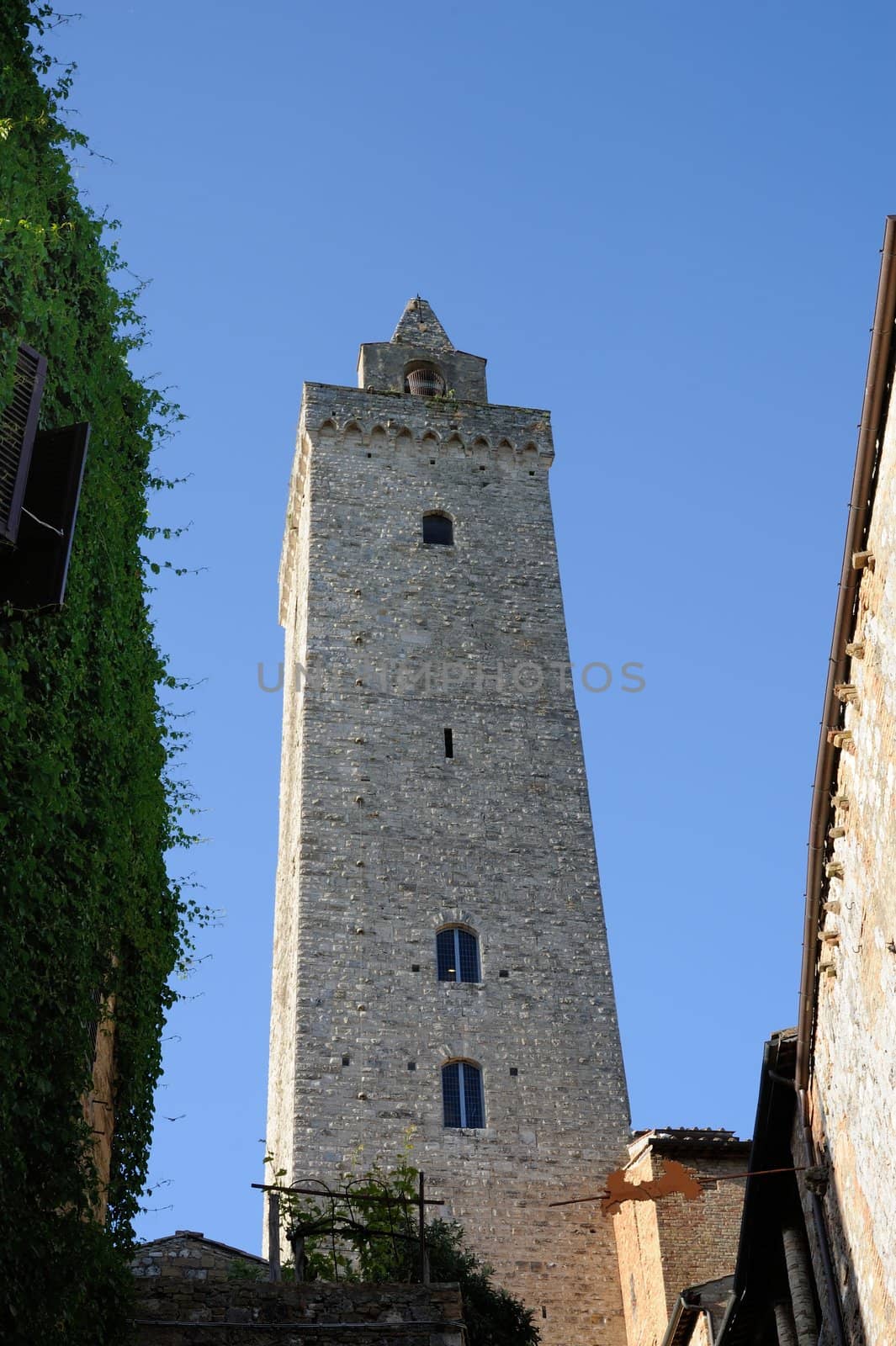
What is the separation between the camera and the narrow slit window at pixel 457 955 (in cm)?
2166

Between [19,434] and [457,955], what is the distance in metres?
12.8

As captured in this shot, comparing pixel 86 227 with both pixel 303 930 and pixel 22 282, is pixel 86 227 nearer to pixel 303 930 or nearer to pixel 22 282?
pixel 22 282

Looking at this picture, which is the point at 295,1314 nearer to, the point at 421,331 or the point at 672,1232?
the point at 672,1232

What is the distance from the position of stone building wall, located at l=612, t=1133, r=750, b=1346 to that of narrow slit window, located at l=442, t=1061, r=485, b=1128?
2095 millimetres

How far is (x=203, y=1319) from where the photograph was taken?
11031 millimetres

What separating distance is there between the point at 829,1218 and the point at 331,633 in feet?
47.9

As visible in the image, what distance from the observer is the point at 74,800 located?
10688mm

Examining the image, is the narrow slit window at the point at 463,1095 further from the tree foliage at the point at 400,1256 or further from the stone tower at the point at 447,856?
the tree foliage at the point at 400,1256

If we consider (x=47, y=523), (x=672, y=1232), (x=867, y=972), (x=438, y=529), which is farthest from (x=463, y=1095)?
(x=47, y=523)

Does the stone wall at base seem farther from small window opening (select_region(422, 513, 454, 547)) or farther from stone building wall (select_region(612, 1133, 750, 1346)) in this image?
small window opening (select_region(422, 513, 454, 547))

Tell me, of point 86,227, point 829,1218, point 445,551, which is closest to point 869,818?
point 829,1218

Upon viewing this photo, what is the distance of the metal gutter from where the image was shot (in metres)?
8.74

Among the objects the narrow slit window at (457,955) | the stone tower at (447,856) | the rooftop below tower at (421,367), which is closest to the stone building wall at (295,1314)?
the stone tower at (447,856)

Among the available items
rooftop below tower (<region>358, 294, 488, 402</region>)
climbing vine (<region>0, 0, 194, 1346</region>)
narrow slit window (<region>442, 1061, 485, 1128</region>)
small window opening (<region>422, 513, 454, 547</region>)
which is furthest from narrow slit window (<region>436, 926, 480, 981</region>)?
rooftop below tower (<region>358, 294, 488, 402</region>)
